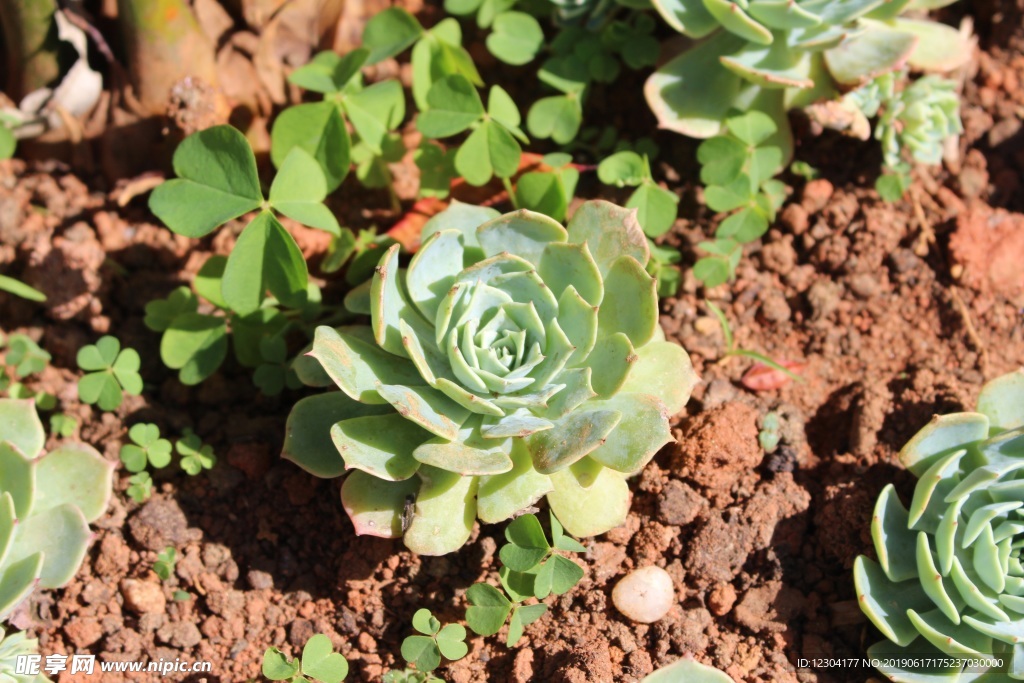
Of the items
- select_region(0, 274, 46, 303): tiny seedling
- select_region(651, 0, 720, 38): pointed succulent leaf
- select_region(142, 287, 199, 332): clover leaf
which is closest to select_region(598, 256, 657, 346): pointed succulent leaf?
select_region(651, 0, 720, 38): pointed succulent leaf

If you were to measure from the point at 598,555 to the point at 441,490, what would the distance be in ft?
1.59

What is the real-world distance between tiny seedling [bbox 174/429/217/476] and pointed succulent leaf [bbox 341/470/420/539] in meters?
0.49

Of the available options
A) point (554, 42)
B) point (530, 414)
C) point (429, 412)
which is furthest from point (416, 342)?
point (554, 42)

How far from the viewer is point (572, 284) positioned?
2162mm

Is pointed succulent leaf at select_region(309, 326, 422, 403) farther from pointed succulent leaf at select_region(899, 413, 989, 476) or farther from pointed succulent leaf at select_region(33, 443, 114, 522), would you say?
pointed succulent leaf at select_region(899, 413, 989, 476)

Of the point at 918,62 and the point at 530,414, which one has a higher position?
the point at 918,62

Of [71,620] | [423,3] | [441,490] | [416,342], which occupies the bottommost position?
[71,620]

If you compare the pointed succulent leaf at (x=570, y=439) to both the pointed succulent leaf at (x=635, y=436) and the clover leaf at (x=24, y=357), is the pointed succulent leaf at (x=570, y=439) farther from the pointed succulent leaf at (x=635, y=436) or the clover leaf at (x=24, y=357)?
the clover leaf at (x=24, y=357)

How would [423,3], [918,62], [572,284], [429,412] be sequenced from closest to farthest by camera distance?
1. [429,412]
2. [572,284]
3. [918,62]
4. [423,3]

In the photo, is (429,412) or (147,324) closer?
(429,412)

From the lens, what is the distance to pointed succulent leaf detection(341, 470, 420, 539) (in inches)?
82.7

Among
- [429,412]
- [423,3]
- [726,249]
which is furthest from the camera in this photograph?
[423,3]

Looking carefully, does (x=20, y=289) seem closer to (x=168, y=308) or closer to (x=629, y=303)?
(x=168, y=308)

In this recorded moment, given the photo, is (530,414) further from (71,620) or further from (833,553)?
(71,620)
